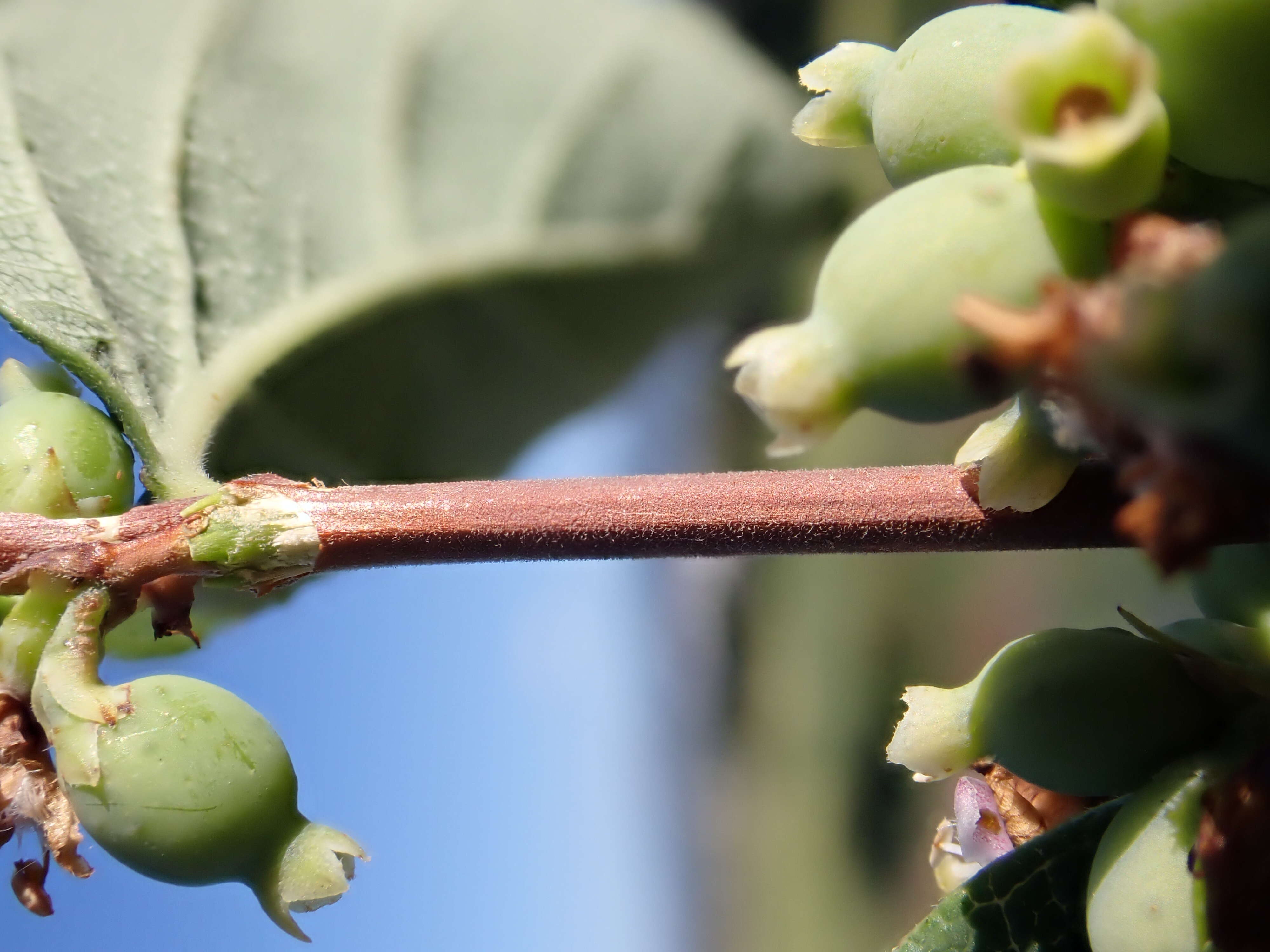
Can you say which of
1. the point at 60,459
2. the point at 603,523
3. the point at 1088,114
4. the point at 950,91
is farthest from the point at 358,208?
the point at 1088,114

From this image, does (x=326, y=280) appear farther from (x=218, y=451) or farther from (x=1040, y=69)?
(x=1040, y=69)

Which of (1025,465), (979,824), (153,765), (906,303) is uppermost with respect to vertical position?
(906,303)

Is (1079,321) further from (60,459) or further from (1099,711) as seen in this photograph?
(60,459)

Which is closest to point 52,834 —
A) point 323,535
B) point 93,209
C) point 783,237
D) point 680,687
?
point 323,535

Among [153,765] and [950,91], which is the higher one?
[950,91]

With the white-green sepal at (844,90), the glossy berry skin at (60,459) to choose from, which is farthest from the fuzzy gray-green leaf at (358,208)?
the white-green sepal at (844,90)

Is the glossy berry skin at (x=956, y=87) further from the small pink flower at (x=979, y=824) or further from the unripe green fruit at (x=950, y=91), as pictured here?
the small pink flower at (x=979, y=824)

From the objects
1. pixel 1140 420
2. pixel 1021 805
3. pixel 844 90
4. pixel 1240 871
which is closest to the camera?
pixel 1140 420
